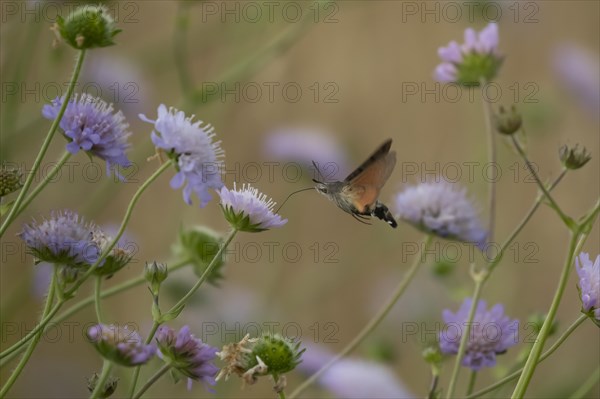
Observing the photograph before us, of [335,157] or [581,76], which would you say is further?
[581,76]

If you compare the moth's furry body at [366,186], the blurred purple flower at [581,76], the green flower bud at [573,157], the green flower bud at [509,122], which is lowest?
the moth's furry body at [366,186]

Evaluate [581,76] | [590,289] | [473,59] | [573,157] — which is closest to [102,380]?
[590,289]

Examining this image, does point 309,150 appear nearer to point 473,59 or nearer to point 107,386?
point 473,59

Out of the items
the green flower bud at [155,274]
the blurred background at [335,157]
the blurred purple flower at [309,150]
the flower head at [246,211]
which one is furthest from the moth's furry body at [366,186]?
the blurred purple flower at [309,150]

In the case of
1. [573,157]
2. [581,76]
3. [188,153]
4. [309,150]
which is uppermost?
[581,76]

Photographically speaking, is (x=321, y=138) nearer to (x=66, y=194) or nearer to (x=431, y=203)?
(x=66, y=194)

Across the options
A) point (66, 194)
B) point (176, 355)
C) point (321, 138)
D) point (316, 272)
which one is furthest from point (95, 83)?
point (176, 355)

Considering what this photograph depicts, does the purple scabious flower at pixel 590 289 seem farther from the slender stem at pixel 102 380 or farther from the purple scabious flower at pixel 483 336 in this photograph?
the slender stem at pixel 102 380
